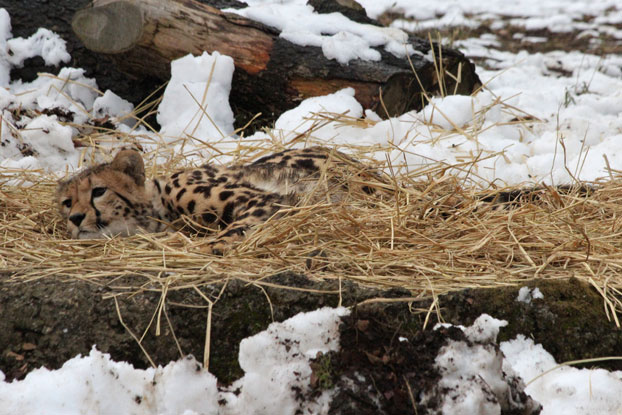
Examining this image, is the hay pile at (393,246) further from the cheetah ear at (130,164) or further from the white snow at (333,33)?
the white snow at (333,33)

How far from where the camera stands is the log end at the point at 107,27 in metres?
5.27

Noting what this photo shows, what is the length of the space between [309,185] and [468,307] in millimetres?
1559

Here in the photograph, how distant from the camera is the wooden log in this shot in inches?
209

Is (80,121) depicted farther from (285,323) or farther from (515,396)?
(515,396)

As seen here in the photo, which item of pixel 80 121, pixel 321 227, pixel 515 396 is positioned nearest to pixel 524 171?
pixel 321 227

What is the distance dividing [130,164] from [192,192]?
15.8 inches

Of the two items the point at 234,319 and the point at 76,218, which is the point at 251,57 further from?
the point at 234,319

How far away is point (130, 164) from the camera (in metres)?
4.00

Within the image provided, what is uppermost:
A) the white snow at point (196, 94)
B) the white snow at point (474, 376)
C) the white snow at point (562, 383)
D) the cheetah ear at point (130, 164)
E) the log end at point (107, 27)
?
the white snow at point (474, 376)

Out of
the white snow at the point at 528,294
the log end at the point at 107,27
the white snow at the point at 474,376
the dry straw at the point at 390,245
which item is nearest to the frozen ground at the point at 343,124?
the dry straw at the point at 390,245

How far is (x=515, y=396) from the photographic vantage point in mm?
2248

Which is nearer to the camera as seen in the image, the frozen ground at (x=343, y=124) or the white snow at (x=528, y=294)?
the white snow at (x=528, y=294)

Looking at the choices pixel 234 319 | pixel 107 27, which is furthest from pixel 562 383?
pixel 107 27

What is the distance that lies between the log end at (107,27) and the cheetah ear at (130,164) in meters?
1.66
